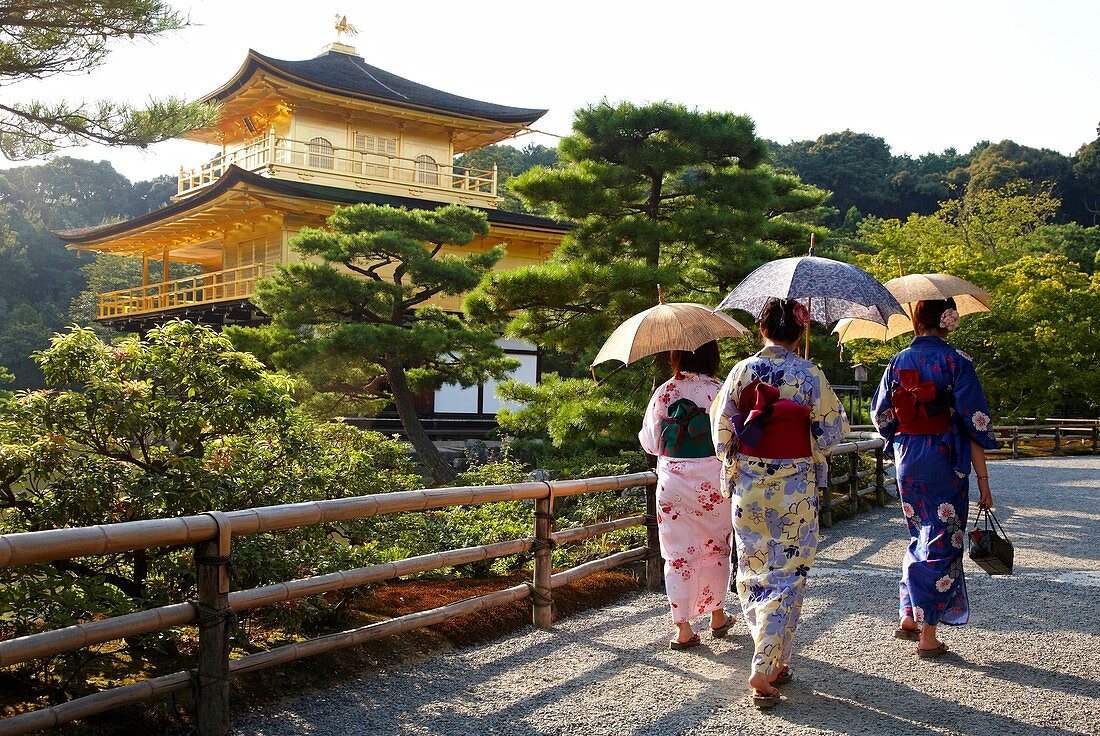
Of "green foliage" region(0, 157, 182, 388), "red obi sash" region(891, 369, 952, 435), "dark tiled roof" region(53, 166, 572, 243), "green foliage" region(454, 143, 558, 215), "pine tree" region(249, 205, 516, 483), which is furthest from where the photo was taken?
"green foliage" region(454, 143, 558, 215)

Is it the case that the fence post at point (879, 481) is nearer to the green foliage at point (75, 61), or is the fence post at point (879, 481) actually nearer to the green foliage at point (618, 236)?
the green foliage at point (618, 236)

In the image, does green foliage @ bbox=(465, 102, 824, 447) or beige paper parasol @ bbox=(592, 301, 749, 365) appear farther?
green foliage @ bbox=(465, 102, 824, 447)

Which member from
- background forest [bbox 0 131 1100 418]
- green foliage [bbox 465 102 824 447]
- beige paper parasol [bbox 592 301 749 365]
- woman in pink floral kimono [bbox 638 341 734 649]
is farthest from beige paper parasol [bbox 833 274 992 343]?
green foliage [bbox 465 102 824 447]

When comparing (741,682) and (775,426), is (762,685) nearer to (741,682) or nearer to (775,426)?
(741,682)

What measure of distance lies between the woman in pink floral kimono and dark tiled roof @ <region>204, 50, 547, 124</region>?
17.8m

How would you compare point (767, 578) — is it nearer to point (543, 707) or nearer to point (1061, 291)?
point (543, 707)

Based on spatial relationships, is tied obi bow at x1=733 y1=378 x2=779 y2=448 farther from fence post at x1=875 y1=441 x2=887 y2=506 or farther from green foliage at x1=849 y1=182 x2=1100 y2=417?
green foliage at x1=849 y1=182 x2=1100 y2=417

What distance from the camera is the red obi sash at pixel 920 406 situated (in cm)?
414

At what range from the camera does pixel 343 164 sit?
839 inches

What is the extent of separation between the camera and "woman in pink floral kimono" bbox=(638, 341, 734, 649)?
4.35 m

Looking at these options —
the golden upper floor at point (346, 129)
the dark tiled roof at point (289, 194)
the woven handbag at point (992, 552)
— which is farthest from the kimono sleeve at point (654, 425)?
the golden upper floor at point (346, 129)

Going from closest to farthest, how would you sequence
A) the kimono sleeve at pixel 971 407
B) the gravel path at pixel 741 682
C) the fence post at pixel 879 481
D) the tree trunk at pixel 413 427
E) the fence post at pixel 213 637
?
the fence post at pixel 213 637
the gravel path at pixel 741 682
the kimono sleeve at pixel 971 407
the fence post at pixel 879 481
the tree trunk at pixel 413 427

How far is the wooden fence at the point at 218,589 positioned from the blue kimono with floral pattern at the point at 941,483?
1.72 metres

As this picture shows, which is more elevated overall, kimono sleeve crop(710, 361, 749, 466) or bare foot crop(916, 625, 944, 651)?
kimono sleeve crop(710, 361, 749, 466)
